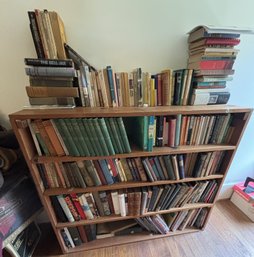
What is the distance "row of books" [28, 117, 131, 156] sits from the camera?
75cm

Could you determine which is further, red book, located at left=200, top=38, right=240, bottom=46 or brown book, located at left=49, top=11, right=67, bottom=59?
red book, located at left=200, top=38, right=240, bottom=46

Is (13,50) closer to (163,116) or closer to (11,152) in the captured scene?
(11,152)

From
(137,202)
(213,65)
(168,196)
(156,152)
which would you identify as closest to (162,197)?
(168,196)

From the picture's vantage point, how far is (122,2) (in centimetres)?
87

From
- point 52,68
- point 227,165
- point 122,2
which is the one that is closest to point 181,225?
point 227,165

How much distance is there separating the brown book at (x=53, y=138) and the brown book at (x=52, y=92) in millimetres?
158

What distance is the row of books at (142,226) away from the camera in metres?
1.15

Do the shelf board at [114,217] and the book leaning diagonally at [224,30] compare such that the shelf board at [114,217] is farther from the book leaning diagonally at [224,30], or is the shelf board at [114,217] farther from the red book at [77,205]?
the book leaning diagonally at [224,30]

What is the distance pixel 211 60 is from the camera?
92cm

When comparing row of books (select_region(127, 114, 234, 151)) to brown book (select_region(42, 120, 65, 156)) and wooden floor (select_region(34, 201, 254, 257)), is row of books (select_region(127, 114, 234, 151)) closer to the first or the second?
brown book (select_region(42, 120, 65, 156))

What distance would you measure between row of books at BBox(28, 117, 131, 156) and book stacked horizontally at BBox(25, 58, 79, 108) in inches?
5.2

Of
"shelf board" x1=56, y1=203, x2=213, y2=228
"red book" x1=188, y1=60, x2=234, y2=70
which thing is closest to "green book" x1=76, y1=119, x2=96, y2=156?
"shelf board" x1=56, y1=203, x2=213, y2=228

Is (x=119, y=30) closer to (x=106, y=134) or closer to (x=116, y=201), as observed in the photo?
(x=106, y=134)

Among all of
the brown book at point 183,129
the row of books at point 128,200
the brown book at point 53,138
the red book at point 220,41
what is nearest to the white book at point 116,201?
the row of books at point 128,200
